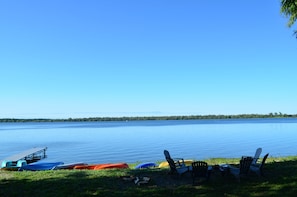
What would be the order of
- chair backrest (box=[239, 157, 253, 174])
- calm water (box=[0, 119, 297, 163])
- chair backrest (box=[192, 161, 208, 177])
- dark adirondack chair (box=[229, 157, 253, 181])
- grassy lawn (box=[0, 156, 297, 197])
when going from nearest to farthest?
1. grassy lawn (box=[0, 156, 297, 197])
2. chair backrest (box=[192, 161, 208, 177])
3. dark adirondack chair (box=[229, 157, 253, 181])
4. chair backrest (box=[239, 157, 253, 174])
5. calm water (box=[0, 119, 297, 163])

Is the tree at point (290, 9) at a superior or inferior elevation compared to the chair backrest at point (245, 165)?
superior

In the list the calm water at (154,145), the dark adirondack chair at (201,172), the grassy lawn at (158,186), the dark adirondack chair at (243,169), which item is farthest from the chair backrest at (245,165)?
the calm water at (154,145)

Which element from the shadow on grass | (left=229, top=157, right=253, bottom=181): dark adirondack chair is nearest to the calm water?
the shadow on grass

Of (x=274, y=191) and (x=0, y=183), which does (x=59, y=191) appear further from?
(x=274, y=191)

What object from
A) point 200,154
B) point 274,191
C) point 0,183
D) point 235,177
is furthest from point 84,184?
point 200,154

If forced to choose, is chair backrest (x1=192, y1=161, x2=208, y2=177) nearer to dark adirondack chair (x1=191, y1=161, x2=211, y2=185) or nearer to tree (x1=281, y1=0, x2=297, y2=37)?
dark adirondack chair (x1=191, y1=161, x2=211, y2=185)

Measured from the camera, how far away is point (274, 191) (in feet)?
25.3

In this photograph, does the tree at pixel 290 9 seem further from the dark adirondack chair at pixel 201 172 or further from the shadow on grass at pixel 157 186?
the dark adirondack chair at pixel 201 172

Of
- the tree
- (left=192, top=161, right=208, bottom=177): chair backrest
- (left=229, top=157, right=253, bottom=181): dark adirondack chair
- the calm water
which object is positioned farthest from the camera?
the calm water

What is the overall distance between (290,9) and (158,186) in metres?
8.03

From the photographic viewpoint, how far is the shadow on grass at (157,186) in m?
7.85

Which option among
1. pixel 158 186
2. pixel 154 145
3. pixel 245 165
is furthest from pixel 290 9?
pixel 154 145

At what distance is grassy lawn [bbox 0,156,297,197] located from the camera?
7841mm

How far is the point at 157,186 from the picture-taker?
8.66 metres
